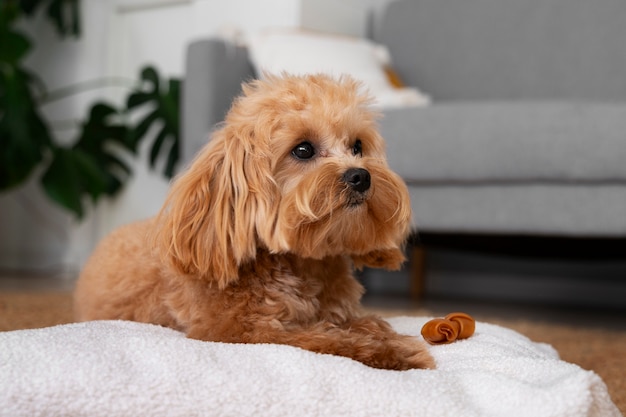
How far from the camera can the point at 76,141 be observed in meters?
3.90

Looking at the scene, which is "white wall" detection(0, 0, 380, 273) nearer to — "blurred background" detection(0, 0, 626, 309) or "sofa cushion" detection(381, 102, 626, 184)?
"blurred background" detection(0, 0, 626, 309)

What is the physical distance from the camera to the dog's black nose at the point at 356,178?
46.7 inches

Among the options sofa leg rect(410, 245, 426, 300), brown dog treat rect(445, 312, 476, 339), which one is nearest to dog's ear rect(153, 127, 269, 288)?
brown dog treat rect(445, 312, 476, 339)

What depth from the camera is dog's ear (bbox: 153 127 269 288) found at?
3.89 feet

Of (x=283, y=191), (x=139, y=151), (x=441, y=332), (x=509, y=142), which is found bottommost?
(x=139, y=151)

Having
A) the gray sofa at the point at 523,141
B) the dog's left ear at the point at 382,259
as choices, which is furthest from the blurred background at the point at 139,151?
the dog's left ear at the point at 382,259

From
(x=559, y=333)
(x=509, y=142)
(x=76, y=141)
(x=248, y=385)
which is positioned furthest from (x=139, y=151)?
(x=248, y=385)

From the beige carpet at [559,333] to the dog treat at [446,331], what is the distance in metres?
0.29

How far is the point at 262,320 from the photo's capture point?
3.93 ft

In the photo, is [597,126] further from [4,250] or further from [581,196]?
[4,250]

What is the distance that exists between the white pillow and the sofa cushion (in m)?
0.38

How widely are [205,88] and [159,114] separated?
999 mm

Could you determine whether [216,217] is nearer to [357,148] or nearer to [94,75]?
[357,148]

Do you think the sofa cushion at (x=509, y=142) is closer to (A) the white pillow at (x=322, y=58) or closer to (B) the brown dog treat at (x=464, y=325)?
(A) the white pillow at (x=322, y=58)
